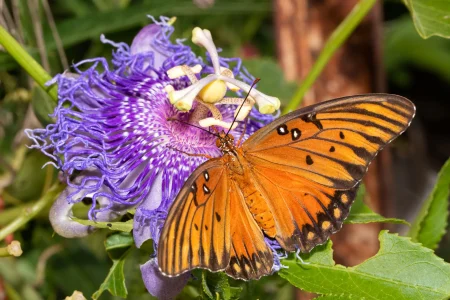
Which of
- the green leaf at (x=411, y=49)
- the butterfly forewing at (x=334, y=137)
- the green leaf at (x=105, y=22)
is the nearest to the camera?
the butterfly forewing at (x=334, y=137)

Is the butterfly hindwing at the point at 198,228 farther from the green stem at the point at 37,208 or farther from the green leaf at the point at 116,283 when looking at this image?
the green stem at the point at 37,208

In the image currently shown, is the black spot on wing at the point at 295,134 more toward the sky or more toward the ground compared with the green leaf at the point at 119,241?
more toward the sky

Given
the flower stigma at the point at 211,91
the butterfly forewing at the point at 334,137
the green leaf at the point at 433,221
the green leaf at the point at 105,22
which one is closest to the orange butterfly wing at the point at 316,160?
the butterfly forewing at the point at 334,137

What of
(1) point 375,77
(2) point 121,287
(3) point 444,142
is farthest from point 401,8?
(2) point 121,287

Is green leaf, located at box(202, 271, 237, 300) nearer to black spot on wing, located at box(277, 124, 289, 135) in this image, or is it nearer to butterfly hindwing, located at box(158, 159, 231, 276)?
butterfly hindwing, located at box(158, 159, 231, 276)

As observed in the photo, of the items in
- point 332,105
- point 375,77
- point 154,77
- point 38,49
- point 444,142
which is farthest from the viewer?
point 444,142

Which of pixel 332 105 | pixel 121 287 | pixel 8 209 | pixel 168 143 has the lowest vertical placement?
pixel 8 209

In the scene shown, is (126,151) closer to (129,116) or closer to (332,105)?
(129,116)
